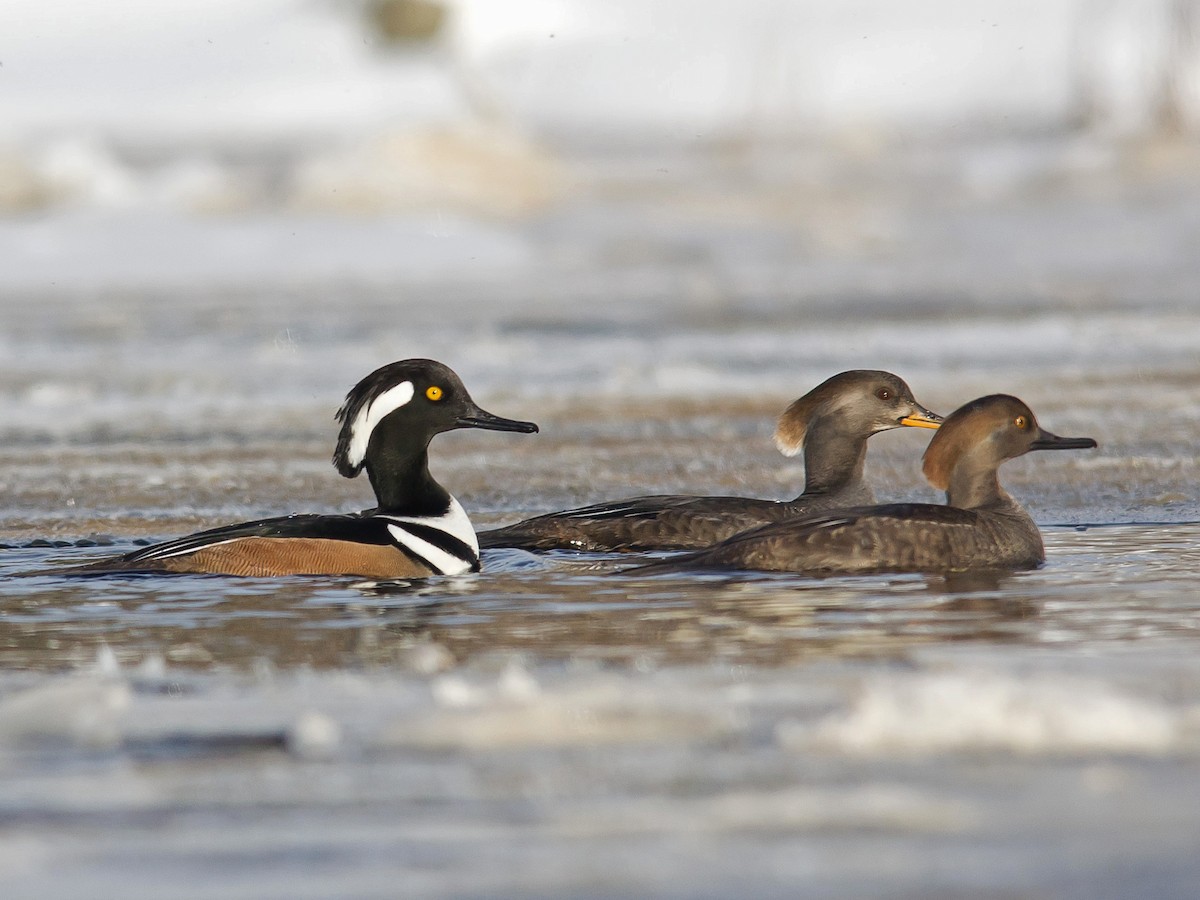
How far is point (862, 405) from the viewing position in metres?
8.98

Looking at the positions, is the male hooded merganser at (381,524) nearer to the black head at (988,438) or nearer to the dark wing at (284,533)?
the dark wing at (284,533)

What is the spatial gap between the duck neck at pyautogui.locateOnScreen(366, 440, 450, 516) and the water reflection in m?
Result: 0.39

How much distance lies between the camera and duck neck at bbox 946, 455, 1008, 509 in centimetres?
828

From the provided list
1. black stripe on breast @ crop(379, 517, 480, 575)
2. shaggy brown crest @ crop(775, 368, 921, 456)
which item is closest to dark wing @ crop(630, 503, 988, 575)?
black stripe on breast @ crop(379, 517, 480, 575)

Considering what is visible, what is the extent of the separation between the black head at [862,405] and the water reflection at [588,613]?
3.67ft

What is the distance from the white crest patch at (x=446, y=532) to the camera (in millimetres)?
7762

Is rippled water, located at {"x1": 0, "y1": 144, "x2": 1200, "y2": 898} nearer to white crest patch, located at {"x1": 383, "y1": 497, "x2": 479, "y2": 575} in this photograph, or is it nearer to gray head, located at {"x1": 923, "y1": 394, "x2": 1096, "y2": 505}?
white crest patch, located at {"x1": 383, "y1": 497, "x2": 479, "y2": 575}

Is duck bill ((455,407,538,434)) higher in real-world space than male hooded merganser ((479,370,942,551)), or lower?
higher

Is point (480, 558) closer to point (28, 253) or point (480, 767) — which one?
point (480, 767)

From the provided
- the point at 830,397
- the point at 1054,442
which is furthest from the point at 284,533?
the point at 1054,442

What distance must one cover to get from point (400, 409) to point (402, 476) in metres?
0.25

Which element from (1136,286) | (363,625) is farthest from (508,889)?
(1136,286)

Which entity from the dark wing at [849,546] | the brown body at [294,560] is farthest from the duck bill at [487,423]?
the dark wing at [849,546]

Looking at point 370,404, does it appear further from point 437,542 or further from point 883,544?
point 883,544
